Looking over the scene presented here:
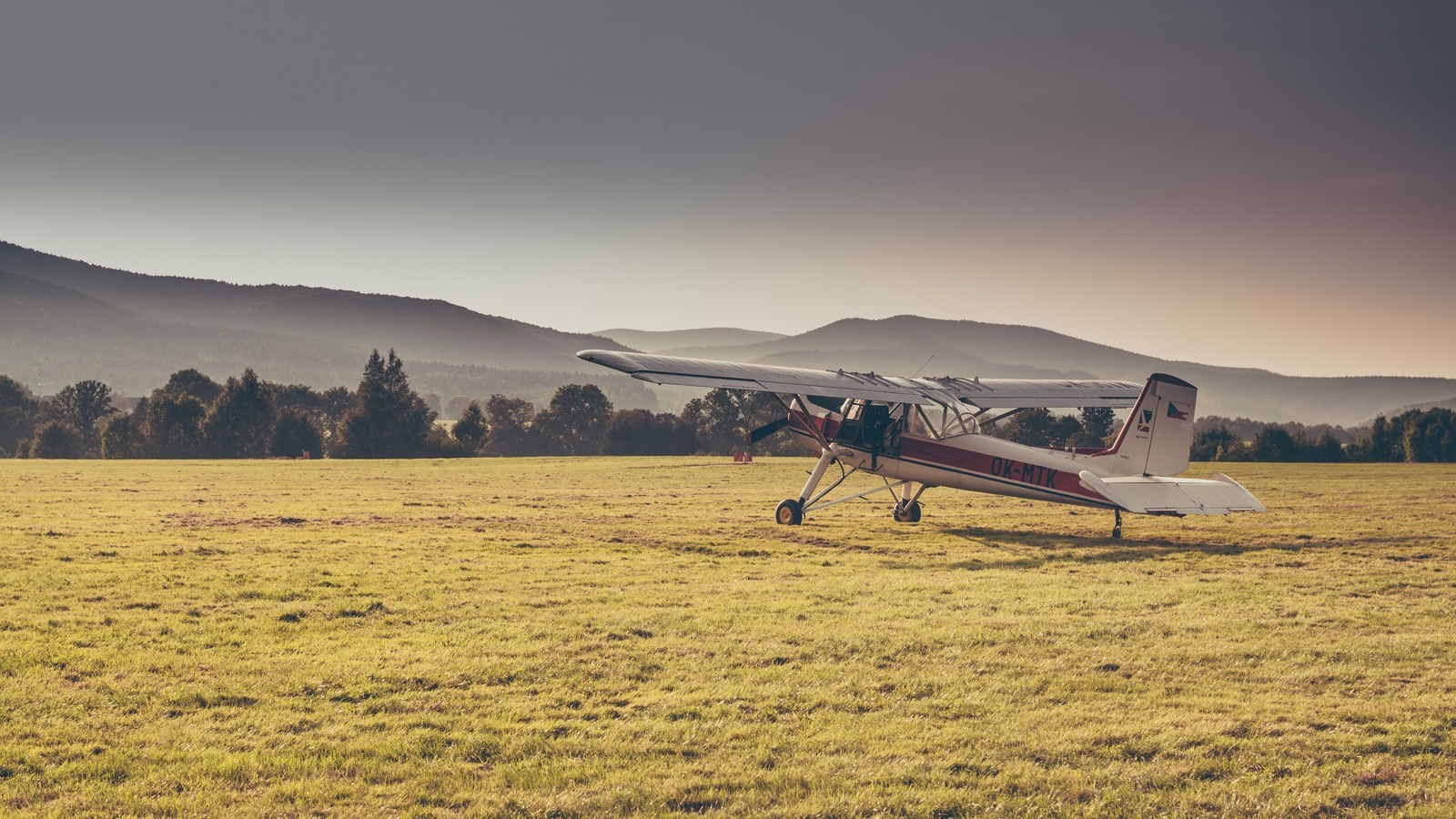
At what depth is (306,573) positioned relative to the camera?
12.9m

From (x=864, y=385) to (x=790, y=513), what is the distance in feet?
10.4

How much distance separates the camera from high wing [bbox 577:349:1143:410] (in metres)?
16.8

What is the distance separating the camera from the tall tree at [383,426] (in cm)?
7800

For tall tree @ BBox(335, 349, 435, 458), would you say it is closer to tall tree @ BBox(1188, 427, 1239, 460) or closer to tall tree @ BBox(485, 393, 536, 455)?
tall tree @ BBox(485, 393, 536, 455)

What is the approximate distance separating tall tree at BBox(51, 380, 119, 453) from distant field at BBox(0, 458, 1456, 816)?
101946 mm

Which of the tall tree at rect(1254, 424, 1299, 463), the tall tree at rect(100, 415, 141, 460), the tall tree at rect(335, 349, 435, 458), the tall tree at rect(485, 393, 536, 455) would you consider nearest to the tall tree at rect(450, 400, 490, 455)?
the tall tree at rect(335, 349, 435, 458)

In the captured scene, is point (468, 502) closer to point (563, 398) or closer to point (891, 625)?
point (891, 625)

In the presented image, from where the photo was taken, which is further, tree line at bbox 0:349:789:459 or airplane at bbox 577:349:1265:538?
tree line at bbox 0:349:789:459

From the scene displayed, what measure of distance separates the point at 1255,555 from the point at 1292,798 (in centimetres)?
1091

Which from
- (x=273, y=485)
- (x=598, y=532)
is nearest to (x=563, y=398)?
(x=273, y=485)

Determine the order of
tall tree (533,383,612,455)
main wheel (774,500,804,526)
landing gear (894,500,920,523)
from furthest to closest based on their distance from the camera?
tall tree (533,383,612,455) < landing gear (894,500,920,523) < main wheel (774,500,804,526)

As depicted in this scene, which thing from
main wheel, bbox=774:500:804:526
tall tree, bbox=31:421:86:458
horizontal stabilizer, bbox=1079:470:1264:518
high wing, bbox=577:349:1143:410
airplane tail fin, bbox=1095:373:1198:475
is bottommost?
tall tree, bbox=31:421:86:458

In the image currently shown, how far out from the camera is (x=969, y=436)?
17.8 meters

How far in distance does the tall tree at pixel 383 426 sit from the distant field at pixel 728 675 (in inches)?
2511
